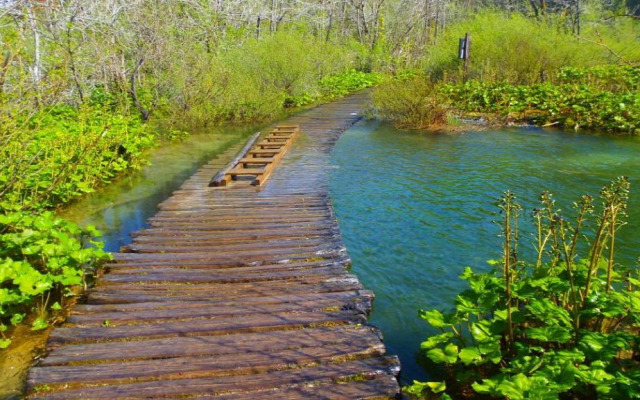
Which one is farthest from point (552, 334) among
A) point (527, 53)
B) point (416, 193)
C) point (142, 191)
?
point (527, 53)

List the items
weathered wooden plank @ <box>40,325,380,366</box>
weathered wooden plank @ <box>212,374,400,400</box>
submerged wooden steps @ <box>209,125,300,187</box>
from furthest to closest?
submerged wooden steps @ <box>209,125,300,187</box> < weathered wooden plank @ <box>40,325,380,366</box> < weathered wooden plank @ <box>212,374,400,400</box>

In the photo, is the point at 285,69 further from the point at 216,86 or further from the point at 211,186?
the point at 211,186

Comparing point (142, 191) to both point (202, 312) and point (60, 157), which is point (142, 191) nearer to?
point (60, 157)

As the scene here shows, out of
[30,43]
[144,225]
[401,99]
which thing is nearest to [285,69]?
[401,99]

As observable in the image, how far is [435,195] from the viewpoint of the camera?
8.48 meters

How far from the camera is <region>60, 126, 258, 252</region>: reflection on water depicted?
24.4ft

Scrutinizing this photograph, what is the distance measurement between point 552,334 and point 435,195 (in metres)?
5.53

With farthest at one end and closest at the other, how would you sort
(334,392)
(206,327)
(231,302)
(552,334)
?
(231,302)
(206,327)
(334,392)
(552,334)

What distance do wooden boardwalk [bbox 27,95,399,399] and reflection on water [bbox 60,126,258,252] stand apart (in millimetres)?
906

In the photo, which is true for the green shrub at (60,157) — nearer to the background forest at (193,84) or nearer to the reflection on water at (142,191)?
the background forest at (193,84)

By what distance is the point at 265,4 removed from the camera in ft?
93.6

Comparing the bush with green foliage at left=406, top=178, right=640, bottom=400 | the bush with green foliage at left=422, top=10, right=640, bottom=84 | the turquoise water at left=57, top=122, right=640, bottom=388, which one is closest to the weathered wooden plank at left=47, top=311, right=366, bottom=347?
the turquoise water at left=57, top=122, right=640, bottom=388

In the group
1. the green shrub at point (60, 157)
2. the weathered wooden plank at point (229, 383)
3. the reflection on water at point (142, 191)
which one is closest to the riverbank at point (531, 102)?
the reflection on water at point (142, 191)

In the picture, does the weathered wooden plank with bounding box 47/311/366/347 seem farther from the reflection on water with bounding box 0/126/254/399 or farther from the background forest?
the background forest
